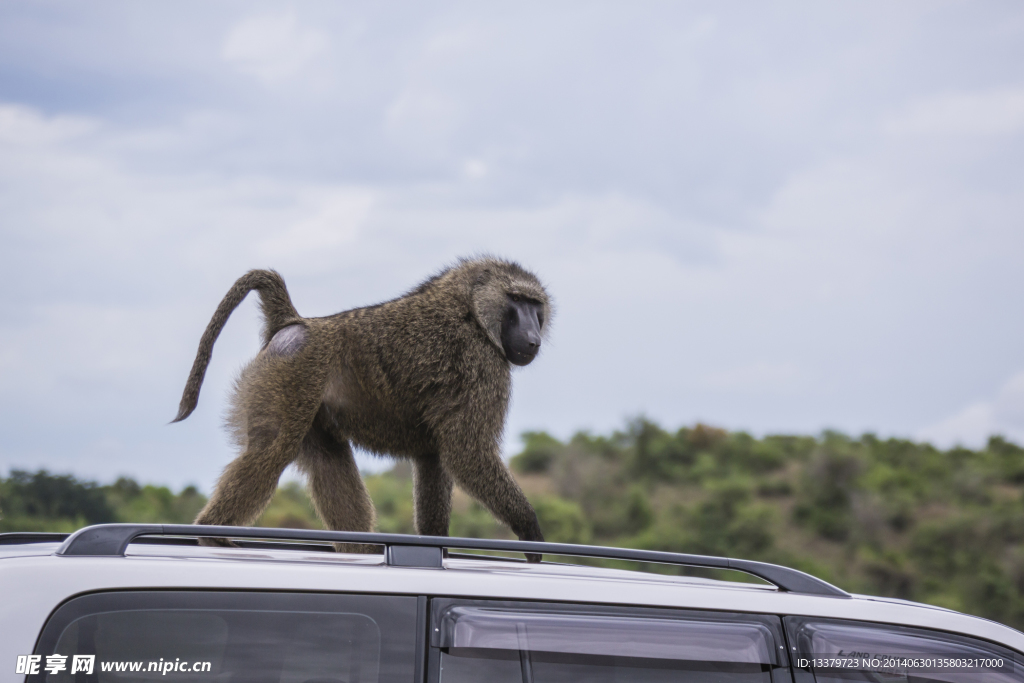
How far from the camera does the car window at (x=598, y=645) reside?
2.22 meters

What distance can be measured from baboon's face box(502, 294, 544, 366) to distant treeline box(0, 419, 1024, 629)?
20.9 m

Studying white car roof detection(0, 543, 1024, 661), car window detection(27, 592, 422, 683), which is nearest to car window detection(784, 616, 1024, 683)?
white car roof detection(0, 543, 1024, 661)

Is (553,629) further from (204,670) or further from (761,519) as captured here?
(761,519)

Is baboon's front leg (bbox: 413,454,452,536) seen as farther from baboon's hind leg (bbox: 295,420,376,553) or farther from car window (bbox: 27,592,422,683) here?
car window (bbox: 27,592,422,683)

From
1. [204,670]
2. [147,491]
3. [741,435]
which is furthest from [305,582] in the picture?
[741,435]

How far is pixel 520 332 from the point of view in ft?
15.3

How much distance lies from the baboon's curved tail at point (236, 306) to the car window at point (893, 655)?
2.70 meters

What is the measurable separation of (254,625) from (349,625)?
0.21 meters

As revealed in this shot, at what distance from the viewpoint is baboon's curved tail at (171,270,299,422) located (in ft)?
13.4

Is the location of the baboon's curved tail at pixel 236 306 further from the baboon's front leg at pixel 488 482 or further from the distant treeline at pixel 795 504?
the distant treeline at pixel 795 504

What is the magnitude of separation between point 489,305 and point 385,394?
2.32ft

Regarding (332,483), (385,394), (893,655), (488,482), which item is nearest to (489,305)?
→ (385,394)

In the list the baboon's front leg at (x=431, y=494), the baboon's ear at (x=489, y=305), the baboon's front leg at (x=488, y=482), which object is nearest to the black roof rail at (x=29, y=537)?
the baboon's front leg at (x=488, y=482)

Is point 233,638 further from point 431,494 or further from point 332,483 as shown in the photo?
point 431,494
